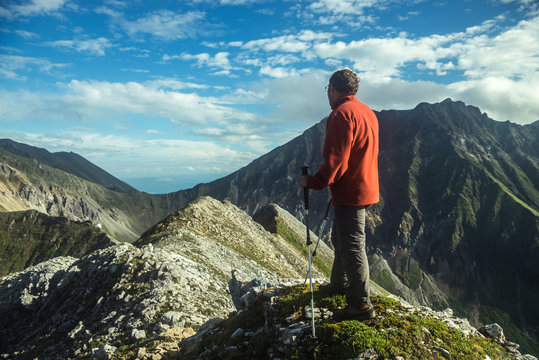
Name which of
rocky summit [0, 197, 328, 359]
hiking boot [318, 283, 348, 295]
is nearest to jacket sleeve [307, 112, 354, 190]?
hiking boot [318, 283, 348, 295]

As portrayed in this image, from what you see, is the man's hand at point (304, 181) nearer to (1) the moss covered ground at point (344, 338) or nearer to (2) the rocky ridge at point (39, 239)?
(1) the moss covered ground at point (344, 338)

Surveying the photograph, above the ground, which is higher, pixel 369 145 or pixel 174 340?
pixel 369 145

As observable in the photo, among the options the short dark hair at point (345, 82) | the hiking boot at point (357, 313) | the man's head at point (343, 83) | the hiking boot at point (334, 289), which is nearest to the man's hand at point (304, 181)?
the man's head at point (343, 83)

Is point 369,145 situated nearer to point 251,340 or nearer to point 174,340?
point 251,340

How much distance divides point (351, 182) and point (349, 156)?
1.79 feet

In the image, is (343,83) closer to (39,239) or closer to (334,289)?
(334,289)

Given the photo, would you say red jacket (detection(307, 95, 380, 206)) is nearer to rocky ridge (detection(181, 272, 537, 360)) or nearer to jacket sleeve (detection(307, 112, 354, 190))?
jacket sleeve (detection(307, 112, 354, 190))

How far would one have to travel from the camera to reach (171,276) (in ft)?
49.5

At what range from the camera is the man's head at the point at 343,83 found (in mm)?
6770

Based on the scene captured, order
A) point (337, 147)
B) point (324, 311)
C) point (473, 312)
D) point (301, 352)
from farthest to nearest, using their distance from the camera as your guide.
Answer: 1. point (473, 312)
2. point (324, 311)
3. point (337, 147)
4. point (301, 352)

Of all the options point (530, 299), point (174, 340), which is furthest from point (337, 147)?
point (530, 299)

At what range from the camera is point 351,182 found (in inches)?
251

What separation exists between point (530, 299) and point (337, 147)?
816ft

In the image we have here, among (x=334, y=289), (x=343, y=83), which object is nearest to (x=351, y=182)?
(x=343, y=83)
